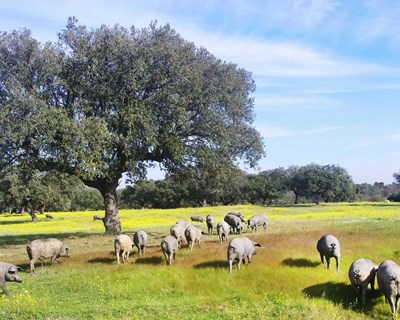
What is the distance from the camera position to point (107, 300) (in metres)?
17.6

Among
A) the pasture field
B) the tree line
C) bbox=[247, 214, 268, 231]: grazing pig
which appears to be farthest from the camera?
the tree line

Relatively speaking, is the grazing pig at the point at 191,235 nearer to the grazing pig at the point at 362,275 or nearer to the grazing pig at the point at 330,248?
the grazing pig at the point at 330,248

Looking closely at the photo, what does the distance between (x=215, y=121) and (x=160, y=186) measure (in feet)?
249

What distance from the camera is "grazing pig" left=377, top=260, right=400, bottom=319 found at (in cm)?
1516

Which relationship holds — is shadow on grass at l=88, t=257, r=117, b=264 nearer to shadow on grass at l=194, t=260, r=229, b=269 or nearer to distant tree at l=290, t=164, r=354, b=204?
shadow on grass at l=194, t=260, r=229, b=269

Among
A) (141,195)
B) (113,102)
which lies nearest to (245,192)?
(141,195)

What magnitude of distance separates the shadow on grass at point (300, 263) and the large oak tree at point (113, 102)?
15719mm

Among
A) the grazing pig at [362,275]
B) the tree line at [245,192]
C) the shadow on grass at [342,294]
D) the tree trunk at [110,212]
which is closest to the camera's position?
the grazing pig at [362,275]

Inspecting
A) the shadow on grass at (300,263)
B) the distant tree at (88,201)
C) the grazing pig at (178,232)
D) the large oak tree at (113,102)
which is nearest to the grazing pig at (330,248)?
the shadow on grass at (300,263)

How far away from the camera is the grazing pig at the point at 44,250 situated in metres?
23.6

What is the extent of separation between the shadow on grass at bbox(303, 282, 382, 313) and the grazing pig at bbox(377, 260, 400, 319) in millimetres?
1147

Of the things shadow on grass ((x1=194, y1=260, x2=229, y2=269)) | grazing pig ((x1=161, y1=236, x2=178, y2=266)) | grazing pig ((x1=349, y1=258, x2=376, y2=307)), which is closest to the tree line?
grazing pig ((x1=161, y1=236, x2=178, y2=266))

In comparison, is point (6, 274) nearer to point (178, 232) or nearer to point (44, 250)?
point (44, 250)

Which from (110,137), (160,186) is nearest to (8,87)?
(110,137)
